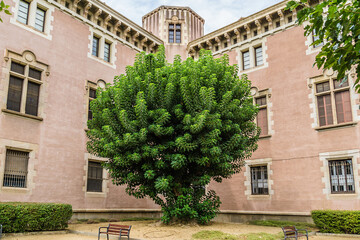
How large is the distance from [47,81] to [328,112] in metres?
15.2

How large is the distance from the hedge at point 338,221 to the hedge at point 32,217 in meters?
11.2

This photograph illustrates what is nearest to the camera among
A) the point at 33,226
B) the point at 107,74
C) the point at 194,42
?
the point at 33,226

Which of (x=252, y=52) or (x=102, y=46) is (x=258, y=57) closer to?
(x=252, y=52)

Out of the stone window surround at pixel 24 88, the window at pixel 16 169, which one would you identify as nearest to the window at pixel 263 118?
the stone window surround at pixel 24 88

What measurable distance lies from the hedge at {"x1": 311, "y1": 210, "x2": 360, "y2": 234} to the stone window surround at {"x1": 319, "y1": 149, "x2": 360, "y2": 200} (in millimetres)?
2225

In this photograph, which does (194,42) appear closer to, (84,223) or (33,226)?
(84,223)

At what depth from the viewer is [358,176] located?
16109 millimetres

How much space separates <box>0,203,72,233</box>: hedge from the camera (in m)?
12.5

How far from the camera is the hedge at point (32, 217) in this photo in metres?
12.5

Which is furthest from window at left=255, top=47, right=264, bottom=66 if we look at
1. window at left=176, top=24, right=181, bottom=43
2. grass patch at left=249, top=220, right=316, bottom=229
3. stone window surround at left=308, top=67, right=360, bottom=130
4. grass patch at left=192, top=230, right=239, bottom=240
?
grass patch at left=192, top=230, right=239, bottom=240

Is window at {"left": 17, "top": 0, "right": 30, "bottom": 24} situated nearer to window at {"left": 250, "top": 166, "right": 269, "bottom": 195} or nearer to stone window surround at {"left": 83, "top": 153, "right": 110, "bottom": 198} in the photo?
stone window surround at {"left": 83, "top": 153, "right": 110, "bottom": 198}

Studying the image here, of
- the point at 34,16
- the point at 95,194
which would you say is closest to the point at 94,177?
the point at 95,194

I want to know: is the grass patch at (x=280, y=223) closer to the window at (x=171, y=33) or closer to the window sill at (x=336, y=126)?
the window sill at (x=336, y=126)

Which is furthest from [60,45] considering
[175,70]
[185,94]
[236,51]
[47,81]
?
[236,51]
